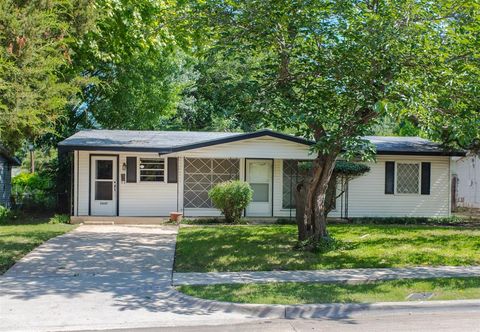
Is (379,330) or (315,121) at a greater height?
(315,121)

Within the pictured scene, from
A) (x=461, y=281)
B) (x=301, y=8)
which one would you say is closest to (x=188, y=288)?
(x=461, y=281)

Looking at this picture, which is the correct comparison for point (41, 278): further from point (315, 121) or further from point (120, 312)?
point (315, 121)

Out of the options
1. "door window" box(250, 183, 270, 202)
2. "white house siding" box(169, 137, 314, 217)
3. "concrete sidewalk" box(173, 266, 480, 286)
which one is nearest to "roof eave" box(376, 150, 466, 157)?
"white house siding" box(169, 137, 314, 217)

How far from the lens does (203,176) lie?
61.2 ft

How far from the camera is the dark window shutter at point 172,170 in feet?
59.3

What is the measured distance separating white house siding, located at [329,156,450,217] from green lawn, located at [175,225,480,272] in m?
3.99

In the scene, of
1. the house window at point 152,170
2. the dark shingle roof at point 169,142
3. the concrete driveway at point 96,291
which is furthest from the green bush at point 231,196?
the concrete driveway at point 96,291

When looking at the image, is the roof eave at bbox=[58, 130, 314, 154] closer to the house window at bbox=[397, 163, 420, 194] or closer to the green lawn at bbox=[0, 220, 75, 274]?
the green lawn at bbox=[0, 220, 75, 274]

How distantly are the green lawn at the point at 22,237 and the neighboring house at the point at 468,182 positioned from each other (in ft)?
63.5

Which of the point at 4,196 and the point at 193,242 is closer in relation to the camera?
the point at 193,242

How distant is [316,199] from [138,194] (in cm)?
854

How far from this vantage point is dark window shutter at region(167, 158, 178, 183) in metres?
18.1

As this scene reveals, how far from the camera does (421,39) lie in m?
9.33

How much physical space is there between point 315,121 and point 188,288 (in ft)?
13.6
